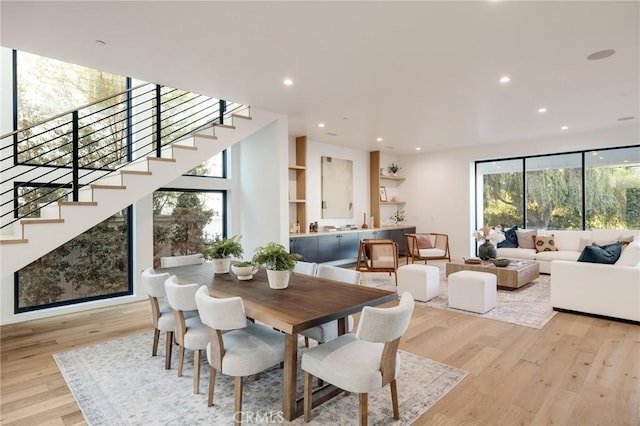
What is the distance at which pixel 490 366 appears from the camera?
9.55 ft

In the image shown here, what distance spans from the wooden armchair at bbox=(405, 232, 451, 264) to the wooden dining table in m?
4.35

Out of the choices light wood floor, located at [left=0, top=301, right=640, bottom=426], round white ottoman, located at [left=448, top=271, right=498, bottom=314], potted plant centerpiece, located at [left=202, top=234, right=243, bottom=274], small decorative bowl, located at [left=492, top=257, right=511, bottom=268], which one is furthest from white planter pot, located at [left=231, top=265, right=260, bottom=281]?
small decorative bowl, located at [left=492, top=257, right=511, bottom=268]

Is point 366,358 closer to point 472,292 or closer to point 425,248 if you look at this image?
point 472,292

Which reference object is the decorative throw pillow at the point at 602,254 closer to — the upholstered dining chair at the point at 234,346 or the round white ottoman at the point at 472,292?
the round white ottoman at the point at 472,292

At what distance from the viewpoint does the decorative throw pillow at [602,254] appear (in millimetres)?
4105

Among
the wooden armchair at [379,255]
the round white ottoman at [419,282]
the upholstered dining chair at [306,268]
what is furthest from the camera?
the wooden armchair at [379,255]

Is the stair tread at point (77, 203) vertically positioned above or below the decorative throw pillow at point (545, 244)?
above

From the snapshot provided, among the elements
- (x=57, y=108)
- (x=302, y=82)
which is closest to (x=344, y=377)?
(x=302, y=82)

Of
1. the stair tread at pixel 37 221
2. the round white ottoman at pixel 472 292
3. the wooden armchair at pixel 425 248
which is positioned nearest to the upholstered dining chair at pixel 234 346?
the stair tread at pixel 37 221

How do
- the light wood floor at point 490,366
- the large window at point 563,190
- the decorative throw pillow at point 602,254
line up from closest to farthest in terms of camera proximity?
1. the light wood floor at point 490,366
2. the decorative throw pillow at point 602,254
3. the large window at point 563,190

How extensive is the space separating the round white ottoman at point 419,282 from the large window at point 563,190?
424 centimetres

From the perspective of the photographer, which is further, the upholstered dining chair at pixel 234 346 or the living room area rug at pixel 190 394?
the living room area rug at pixel 190 394

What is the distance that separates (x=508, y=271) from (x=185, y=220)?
527cm

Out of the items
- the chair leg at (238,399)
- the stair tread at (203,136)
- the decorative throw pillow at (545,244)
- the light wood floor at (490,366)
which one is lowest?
the light wood floor at (490,366)
